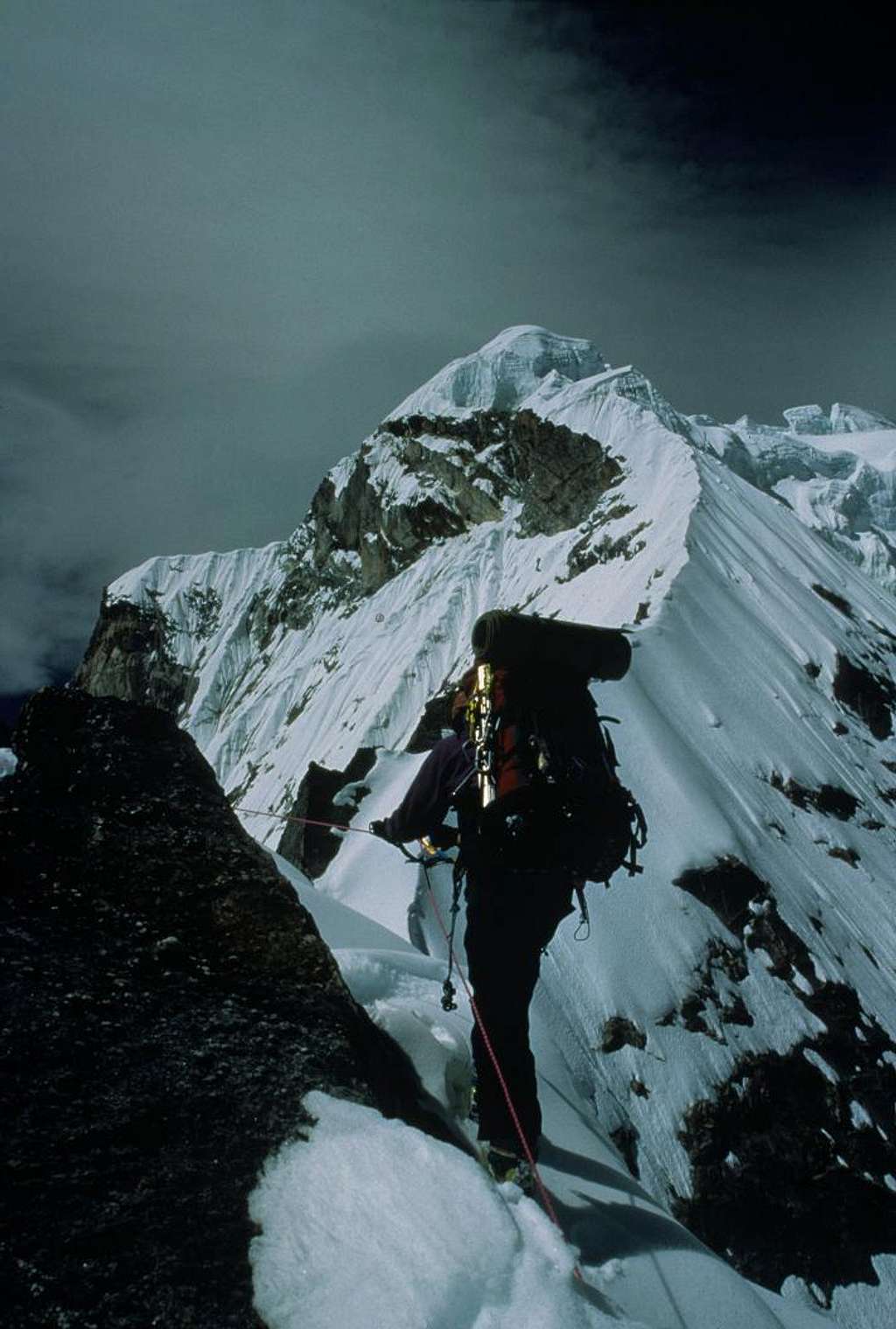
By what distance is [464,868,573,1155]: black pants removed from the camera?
3.88m

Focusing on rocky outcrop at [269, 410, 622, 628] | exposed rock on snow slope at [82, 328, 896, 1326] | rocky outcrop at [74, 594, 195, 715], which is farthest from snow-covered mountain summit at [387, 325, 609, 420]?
rocky outcrop at [74, 594, 195, 715]

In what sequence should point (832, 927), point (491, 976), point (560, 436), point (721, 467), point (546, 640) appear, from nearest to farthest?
point (491, 976) < point (546, 640) < point (832, 927) < point (721, 467) < point (560, 436)

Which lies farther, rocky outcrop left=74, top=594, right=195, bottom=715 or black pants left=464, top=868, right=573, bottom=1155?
rocky outcrop left=74, top=594, right=195, bottom=715

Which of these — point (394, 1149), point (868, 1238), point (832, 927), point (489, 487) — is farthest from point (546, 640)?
point (489, 487)

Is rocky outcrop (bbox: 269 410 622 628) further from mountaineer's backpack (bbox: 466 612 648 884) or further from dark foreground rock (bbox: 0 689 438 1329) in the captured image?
dark foreground rock (bbox: 0 689 438 1329)

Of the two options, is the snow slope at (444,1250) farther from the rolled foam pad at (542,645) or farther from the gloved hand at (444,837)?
the rolled foam pad at (542,645)

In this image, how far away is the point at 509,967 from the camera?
3975 mm

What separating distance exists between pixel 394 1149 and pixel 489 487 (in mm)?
68272

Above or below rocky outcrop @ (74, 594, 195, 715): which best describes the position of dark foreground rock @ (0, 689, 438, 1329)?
above

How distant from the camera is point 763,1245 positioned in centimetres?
1181

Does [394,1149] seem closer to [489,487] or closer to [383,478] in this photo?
[489,487]

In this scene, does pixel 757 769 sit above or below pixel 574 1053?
above

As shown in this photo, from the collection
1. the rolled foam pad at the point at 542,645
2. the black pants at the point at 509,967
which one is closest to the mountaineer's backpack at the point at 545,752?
the rolled foam pad at the point at 542,645

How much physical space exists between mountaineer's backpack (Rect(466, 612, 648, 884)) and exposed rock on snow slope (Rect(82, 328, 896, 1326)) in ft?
23.6
